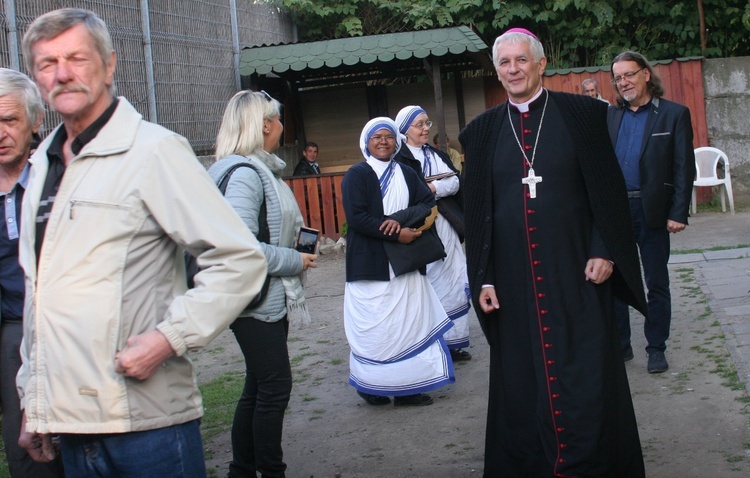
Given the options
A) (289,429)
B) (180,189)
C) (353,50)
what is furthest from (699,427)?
(353,50)

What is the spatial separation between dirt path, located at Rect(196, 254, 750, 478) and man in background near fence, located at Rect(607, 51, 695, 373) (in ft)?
1.66

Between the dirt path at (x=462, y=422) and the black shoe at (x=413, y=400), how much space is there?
0.06 meters

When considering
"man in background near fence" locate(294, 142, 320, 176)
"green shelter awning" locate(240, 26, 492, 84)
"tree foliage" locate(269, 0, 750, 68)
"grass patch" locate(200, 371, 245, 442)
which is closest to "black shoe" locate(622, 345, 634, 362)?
"grass patch" locate(200, 371, 245, 442)

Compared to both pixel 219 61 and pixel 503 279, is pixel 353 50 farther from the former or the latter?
pixel 503 279

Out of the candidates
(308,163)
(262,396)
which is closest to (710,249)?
(308,163)

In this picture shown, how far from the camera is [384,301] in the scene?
644 cm

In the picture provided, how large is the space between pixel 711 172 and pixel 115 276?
45.4 feet

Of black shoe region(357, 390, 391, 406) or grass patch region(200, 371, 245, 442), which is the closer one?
grass patch region(200, 371, 245, 442)

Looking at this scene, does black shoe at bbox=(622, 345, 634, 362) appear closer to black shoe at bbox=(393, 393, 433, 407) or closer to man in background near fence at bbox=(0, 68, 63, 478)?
black shoe at bbox=(393, 393, 433, 407)

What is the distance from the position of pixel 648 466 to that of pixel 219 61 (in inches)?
416

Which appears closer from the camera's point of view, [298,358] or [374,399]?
[374,399]

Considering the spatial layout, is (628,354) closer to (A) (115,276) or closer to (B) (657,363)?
(B) (657,363)

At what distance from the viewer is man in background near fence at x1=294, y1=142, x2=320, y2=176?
15719mm

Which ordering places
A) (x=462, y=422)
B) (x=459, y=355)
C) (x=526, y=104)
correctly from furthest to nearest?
1. (x=459, y=355)
2. (x=462, y=422)
3. (x=526, y=104)
